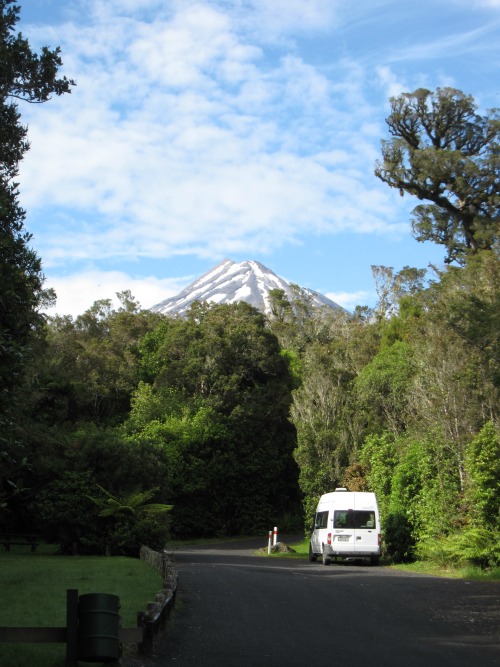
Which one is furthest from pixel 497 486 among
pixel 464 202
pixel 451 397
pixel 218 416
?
pixel 464 202

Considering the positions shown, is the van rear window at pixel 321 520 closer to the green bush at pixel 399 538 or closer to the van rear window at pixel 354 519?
the van rear window at pixel 354 519

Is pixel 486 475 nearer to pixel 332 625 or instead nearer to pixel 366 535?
pixel 366 535

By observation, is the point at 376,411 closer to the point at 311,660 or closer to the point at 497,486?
the point at 497,486

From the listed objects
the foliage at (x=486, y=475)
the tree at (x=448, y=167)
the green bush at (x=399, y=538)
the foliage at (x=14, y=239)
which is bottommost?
the green bush at (x=399, y=538)

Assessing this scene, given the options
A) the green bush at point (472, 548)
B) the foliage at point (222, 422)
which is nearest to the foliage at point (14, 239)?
the green bush at point (472, 548)

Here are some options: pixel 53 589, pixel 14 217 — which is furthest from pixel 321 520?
pixel 14 217

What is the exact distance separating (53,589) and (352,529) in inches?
532

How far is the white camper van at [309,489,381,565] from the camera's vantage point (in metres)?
25.3

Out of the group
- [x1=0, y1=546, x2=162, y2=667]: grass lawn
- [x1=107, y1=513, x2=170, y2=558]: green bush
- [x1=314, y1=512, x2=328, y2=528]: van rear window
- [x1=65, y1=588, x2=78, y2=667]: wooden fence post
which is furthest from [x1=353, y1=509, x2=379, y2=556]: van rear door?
[x1=65, y1=588, x2=78, y2=667]: wooden fence post

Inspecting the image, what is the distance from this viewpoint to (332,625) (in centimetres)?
1062

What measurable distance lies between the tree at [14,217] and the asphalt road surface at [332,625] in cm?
348

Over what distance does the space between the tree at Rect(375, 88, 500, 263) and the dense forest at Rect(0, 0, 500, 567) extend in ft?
0.37

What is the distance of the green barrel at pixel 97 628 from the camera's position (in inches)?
284

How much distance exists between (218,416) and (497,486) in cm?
2855
